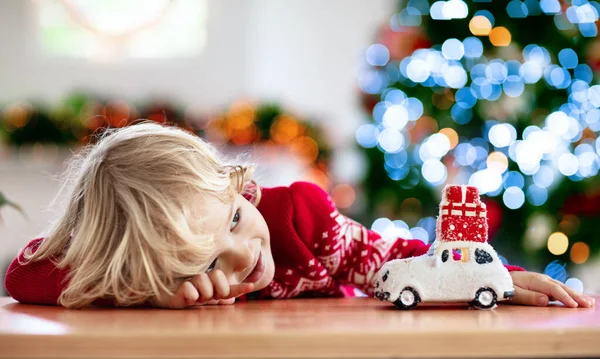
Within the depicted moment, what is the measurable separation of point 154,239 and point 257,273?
19cm

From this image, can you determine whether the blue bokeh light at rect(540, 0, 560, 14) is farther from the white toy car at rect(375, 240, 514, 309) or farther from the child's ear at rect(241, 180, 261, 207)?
the white toy car at rect(375, 240, 514, 309)

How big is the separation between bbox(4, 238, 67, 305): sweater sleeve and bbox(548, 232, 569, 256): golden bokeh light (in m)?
2.03

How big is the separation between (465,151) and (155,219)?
197 centimetres

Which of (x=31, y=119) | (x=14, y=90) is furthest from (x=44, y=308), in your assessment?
(x=14, y=90)

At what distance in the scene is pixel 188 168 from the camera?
2.78 feet

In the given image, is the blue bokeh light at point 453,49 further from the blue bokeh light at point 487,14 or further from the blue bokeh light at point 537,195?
the blue bokeh light at point 537,195

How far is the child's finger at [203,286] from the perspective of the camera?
81cm

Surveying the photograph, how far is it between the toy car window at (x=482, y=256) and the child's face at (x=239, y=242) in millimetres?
286

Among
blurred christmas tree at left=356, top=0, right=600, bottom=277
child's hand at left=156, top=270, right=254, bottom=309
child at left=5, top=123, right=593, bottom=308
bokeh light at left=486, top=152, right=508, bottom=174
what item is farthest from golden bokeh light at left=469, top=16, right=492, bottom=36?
child's hand at left=156, top=270, right=254, bottom=309

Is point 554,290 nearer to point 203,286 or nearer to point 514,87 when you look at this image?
point 203,286

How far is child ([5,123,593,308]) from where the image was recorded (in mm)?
799

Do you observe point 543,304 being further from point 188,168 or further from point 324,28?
point 324,28

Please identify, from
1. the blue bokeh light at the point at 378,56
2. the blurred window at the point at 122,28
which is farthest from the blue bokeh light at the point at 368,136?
the blurred window at the point at 122,28

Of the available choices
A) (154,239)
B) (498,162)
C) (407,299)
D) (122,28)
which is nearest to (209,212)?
(154,239)
